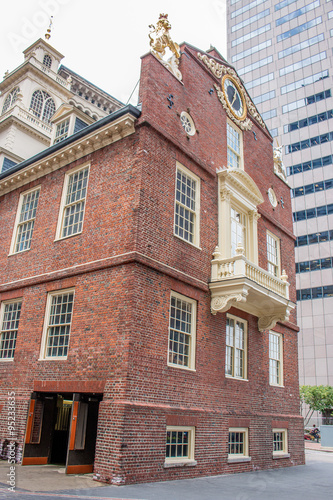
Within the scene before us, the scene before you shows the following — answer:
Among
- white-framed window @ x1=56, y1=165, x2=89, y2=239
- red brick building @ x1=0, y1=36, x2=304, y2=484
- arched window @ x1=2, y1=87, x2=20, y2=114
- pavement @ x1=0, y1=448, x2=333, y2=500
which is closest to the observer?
pavement @ x1=0, y1=448, x2=333, y2=500

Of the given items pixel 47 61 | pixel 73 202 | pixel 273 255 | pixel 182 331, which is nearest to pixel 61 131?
pixel 73 202

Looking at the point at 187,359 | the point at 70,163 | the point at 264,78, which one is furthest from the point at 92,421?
the point at 264,78

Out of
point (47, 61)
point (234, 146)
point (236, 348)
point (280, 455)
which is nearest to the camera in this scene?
point (236, 348)

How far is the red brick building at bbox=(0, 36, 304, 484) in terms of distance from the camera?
1202 cm

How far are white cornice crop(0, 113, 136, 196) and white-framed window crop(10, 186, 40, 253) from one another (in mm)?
642

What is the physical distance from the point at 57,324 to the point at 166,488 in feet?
20.0

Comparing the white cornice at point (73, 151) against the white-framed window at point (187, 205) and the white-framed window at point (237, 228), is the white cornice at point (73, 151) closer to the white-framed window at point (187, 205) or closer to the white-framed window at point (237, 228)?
the white-framed window at point (187, 205)

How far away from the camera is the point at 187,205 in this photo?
15227 millimetres

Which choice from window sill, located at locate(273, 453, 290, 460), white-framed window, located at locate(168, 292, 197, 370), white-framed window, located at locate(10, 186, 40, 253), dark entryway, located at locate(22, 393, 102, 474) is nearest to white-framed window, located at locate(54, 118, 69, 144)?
white-framed window, located at locate(10, 186, 40, 253)

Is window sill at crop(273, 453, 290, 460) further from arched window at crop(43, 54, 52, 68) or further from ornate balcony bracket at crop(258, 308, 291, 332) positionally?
arched window at crop(43, 54, 52, 68)

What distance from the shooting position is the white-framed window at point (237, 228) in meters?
17.2

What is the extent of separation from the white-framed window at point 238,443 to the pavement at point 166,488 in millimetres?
750

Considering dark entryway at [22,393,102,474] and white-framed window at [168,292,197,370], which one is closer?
dark entryway at [22,393,102,474]

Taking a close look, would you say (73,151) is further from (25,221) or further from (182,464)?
(182,464)
